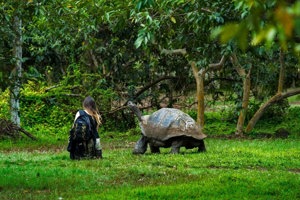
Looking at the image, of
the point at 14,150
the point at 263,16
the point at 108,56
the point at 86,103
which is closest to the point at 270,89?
the point at 108,56

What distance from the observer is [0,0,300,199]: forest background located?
324 inches

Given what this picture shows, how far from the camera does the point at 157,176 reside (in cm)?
990

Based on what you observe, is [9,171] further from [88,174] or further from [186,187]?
[186,187]

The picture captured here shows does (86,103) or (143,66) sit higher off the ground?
(143,66)

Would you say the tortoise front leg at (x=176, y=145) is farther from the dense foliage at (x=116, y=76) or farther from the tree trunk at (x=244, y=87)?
the tree trunk at (x=244, y=87)

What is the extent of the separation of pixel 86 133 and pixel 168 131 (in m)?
2.01

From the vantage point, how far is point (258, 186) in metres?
8.77

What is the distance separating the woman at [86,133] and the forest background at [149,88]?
435 millimetres

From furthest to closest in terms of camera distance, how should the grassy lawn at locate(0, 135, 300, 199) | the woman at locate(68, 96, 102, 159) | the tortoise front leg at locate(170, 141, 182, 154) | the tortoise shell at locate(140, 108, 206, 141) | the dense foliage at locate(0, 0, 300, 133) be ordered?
the dense foliage at locate(0, 0, 300, 133), the tortoise front leg at locate(170, 141, 182, 154), the tortoise shell at locate(140, 108, 206, 141), the woman at locate(68, 96, 102, 159), the grassy lawn at locate(0, 135, 300, 199)

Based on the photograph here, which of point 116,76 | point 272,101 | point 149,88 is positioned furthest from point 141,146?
point 149,88

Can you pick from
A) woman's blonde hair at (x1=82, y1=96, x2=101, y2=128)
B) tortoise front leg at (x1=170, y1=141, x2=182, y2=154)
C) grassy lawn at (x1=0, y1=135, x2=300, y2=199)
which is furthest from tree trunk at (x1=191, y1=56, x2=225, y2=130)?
woman's blonde hair at (x1=82, y1=96, x2=101, y2=128)

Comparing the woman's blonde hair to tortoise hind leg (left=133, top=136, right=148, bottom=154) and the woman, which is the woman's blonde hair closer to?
the woman

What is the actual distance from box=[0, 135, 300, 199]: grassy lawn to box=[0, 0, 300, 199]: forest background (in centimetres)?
2

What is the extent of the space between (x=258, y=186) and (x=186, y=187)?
1021 mm
